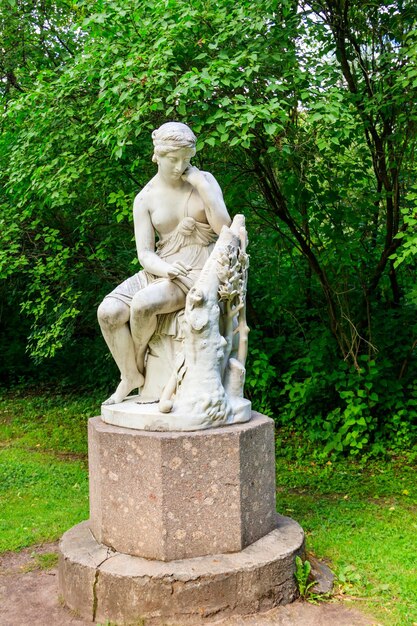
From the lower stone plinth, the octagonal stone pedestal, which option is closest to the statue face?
the octagonal stone pedestal

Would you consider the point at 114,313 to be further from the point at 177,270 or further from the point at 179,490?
the point at 179,490

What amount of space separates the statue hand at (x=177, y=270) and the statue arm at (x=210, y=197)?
30 cm

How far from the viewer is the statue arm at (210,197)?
3.77 metres

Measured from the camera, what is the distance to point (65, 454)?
719 centimetres

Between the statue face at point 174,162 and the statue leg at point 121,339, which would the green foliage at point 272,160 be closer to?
the statue face at point 174,162

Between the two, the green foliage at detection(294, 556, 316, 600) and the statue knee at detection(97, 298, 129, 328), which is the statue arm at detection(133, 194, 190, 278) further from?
the green foliage at detection(294, 556, 316, 600)

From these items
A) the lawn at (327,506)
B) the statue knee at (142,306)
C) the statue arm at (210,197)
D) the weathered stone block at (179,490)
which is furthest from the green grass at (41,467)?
the statue arm at (210,197)

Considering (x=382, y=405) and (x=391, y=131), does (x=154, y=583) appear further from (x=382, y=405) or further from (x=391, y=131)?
(x=391, y=131)

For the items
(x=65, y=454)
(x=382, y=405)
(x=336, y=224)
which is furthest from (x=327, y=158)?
(x=65, y=454)

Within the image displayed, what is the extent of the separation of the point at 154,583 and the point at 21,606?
0.88 metres

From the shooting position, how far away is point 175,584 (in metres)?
3.20

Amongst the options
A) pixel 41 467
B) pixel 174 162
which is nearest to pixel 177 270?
pixel 174 162

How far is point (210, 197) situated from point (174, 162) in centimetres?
28

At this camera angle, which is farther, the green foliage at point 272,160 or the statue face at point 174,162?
the green foliage at point 272,160
